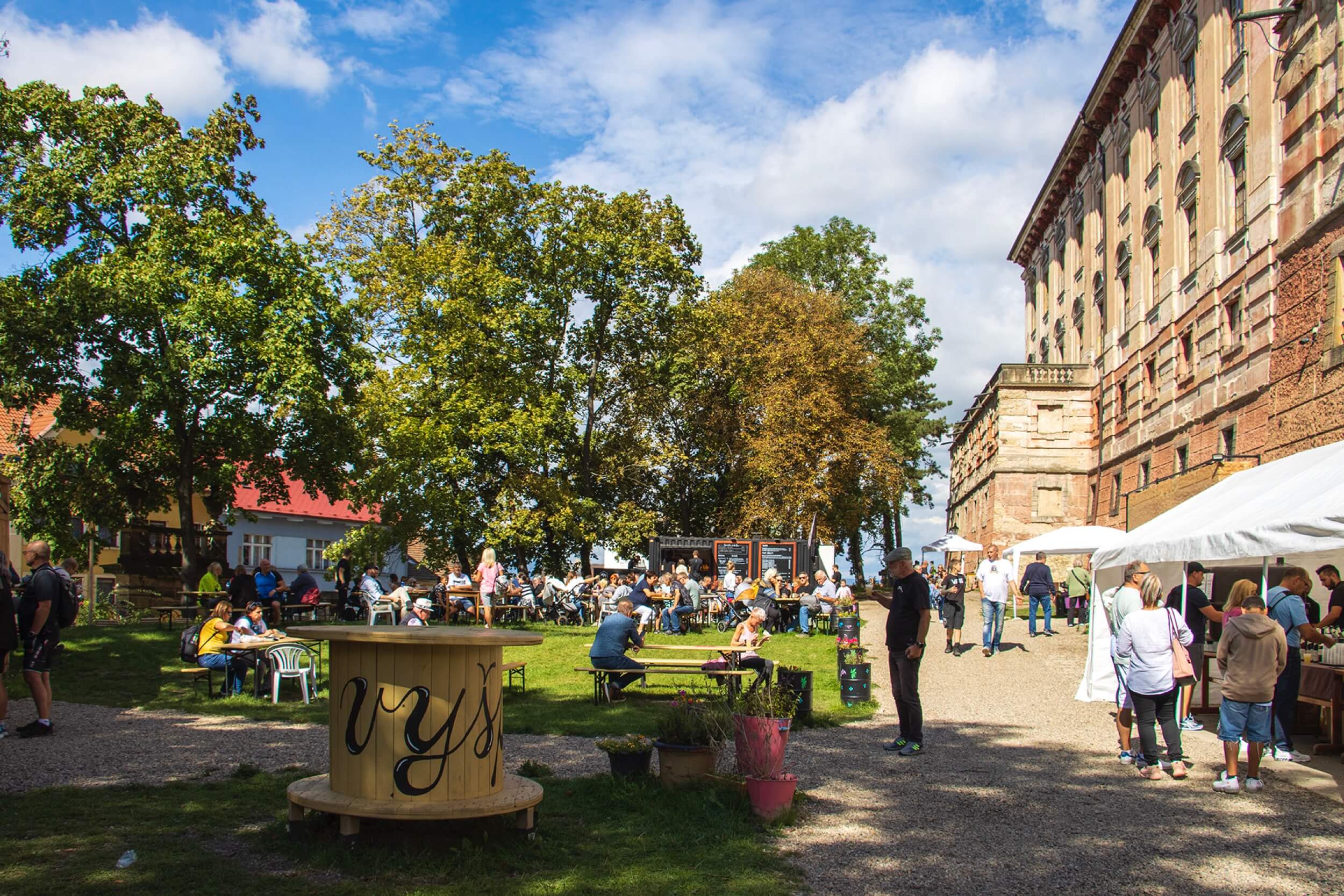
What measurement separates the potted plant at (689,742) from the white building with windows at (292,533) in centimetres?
4308

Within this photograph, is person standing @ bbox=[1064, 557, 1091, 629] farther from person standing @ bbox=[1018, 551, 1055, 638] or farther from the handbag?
the handbag

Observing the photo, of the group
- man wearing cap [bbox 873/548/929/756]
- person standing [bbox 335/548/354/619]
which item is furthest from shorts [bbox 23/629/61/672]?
person standing [bbox 335/548/354/619]

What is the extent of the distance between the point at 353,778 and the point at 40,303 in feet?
78.3

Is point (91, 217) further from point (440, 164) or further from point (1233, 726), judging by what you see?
point (1233, 726)

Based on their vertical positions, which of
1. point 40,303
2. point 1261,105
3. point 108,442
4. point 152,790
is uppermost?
point 1261,105

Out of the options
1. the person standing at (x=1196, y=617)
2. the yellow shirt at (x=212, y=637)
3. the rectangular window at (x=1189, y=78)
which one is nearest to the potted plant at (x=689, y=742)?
the person standing at (x=1196, y=617)

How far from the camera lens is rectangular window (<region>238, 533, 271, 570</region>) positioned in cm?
5191

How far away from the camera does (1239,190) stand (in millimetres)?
26125

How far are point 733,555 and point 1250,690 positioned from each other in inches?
859

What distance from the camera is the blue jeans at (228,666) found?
13.6 meters

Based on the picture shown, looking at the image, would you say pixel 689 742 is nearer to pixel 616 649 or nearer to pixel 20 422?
pixel 616 649

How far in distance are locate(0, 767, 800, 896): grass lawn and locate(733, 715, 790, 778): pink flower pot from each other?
0.27 metres

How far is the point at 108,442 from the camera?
1063 inches

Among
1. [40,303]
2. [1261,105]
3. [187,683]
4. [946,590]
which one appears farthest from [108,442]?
[1261,105]
